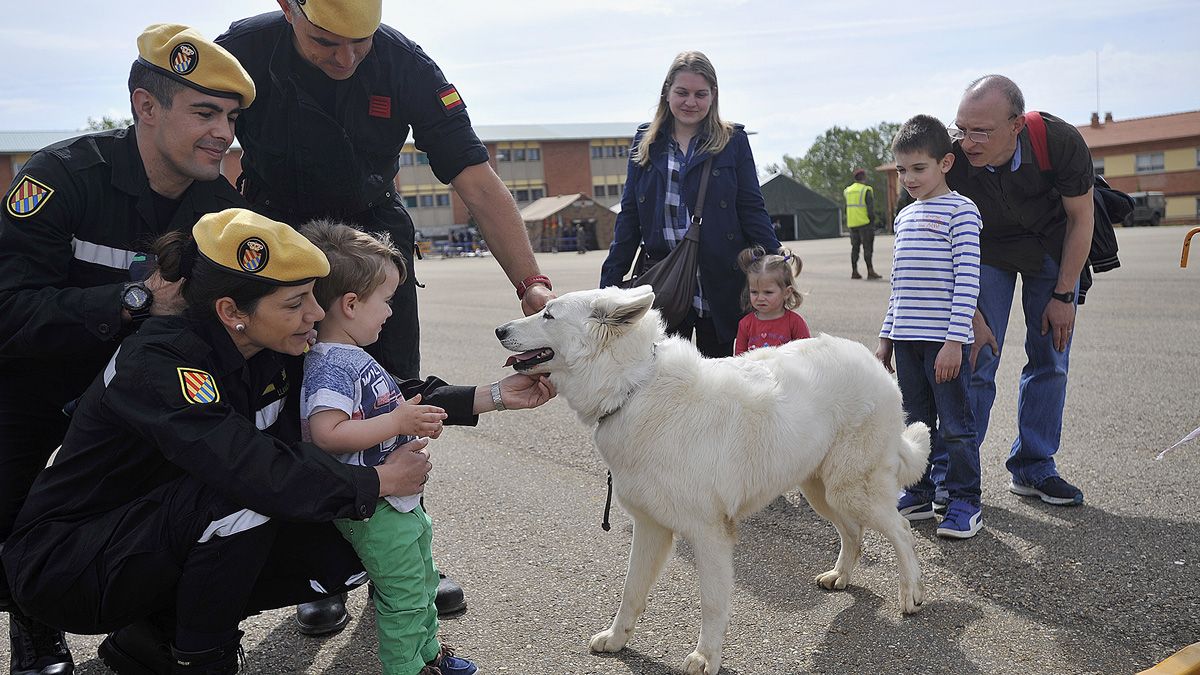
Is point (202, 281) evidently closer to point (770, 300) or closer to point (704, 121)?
point (770, 300)

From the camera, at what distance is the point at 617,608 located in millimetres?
4270

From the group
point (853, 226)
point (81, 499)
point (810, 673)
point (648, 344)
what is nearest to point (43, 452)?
point (81, 499)

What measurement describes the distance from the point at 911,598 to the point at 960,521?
39.5 inches

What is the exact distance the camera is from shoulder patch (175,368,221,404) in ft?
9.39

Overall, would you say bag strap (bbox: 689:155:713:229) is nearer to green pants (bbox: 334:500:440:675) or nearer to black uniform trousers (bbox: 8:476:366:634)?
green pants (bbox: 334:500:440:675)

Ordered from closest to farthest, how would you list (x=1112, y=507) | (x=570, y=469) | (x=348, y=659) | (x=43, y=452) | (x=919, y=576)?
(x=43, y=452) → (x=348, y=659) → (x=919, y=576) → (x=1112, y=507) → (x=570, y=469)

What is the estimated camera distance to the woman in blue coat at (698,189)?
5.52m

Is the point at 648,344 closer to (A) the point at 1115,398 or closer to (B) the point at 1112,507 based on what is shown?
(B) the point at 1112,507

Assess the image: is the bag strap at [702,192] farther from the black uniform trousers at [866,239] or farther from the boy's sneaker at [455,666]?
the black uniform trousers at [866,239]

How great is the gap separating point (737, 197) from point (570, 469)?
91.1 inches

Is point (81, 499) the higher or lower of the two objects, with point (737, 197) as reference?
lower

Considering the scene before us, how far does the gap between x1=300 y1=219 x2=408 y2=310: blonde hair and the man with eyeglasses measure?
3444mm

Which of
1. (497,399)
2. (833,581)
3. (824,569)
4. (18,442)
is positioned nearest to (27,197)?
(18,442)

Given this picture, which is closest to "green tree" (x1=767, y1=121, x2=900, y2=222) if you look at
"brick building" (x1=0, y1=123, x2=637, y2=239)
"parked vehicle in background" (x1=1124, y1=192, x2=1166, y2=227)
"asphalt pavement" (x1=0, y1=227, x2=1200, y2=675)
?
"brick building" (x1=0, y1=123, x2=637, y2=239)
